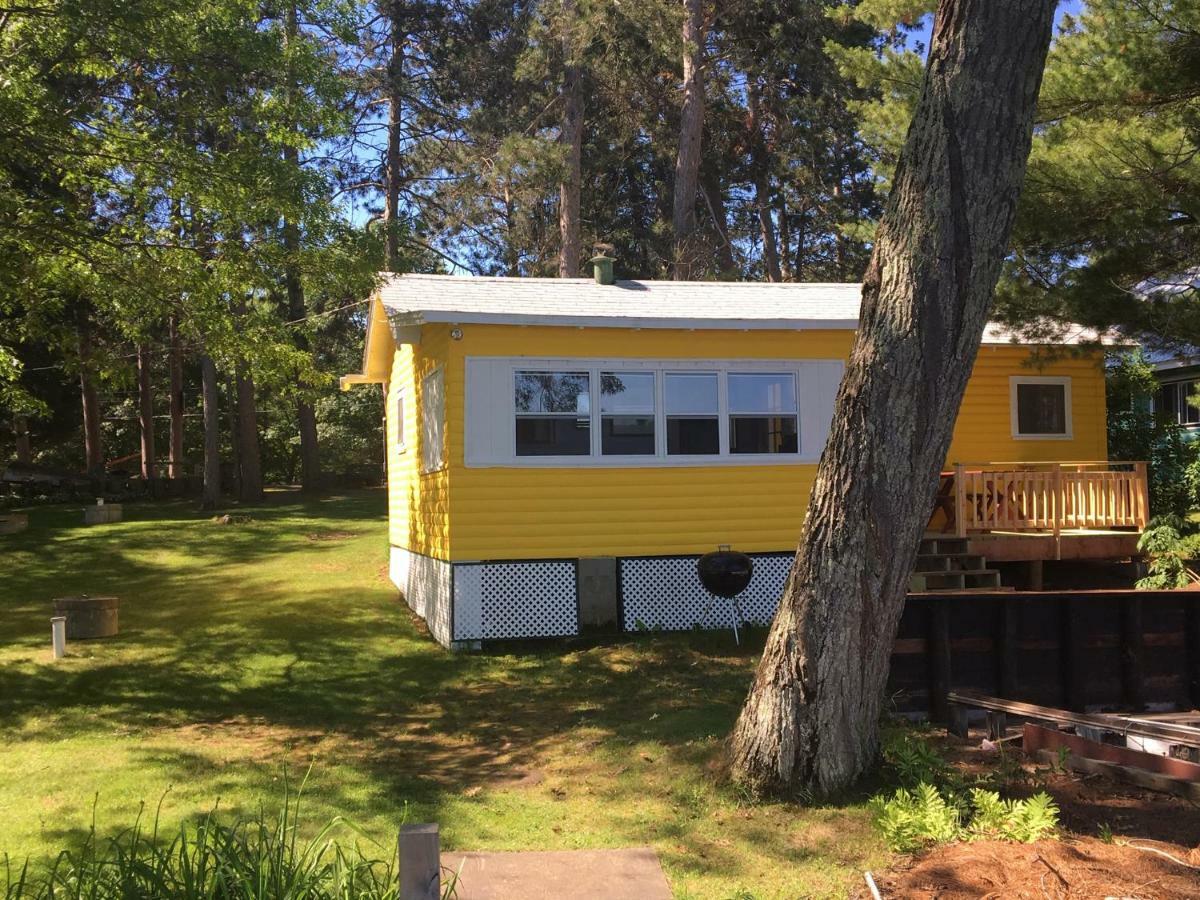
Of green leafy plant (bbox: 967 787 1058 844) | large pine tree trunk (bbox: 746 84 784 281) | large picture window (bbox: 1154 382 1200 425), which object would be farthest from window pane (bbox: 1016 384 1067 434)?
large pine tree trunk (bbox: 746 84 784 281)

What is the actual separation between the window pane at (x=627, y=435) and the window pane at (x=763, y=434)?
1.06 meters

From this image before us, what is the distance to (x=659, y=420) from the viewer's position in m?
11.6

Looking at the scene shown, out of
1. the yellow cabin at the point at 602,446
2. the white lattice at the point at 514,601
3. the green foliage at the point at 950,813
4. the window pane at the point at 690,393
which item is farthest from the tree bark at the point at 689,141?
the green foliage at the point at 950,813

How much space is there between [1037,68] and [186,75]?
26.0ft

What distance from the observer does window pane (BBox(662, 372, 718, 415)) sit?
11.7 m

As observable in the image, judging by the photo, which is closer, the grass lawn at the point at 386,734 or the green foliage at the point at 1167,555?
the grass lawn at the point at 386,734

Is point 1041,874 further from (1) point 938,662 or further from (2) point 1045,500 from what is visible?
(2) point 1045,500

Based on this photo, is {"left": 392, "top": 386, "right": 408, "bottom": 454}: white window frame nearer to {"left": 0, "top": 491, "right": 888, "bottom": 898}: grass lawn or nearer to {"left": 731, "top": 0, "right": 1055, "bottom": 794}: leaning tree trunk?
{"left": 0, "top": 491, "right": 888, "bottom": 898}: grass lawn

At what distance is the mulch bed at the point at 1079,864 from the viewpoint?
388 cm

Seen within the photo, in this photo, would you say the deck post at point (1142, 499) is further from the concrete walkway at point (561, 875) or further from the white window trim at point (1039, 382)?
the concrete walkway at point (561, 875)

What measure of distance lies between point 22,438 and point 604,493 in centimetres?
2682

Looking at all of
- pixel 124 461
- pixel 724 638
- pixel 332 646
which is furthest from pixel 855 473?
pixel 124 461

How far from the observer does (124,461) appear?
1380 inches

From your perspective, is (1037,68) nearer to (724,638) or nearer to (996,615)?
(996,615)
